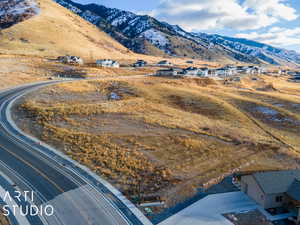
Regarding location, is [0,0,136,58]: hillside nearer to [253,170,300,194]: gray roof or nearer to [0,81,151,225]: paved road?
[0,81,151,225]: paved road

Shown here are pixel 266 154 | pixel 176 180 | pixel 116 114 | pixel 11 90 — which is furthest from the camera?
pixel 11 90

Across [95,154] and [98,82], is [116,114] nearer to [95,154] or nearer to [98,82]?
[95,154]

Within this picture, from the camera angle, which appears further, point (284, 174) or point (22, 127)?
point (22, 127)

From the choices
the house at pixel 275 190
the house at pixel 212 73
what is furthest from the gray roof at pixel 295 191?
the house at pixel 212 73

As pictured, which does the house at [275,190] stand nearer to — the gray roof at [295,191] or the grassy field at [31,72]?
the gray roof at [295,191]

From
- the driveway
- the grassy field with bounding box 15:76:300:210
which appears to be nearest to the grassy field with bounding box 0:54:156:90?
the grassy field with bounding box 15:76:300:210

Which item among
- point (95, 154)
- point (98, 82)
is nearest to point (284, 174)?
point (95, 154)

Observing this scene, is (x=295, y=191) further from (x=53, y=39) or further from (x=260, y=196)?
(x=53, y=39)
